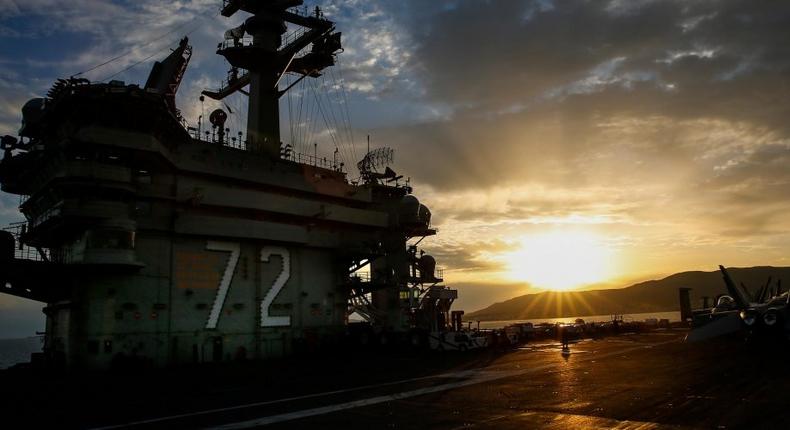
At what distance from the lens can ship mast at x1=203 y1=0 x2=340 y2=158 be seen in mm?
48188

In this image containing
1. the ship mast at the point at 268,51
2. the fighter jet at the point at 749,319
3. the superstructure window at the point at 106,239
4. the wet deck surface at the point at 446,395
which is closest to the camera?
the wet deck surface at the point at 446,395

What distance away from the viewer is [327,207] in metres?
47.5

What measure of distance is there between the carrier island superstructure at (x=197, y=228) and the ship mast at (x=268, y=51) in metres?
0.16

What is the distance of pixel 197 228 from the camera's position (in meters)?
38.5

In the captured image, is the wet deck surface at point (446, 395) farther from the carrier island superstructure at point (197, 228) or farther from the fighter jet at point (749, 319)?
the carrier island superstructure at point (197, 228)

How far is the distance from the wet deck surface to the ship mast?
2357 cm

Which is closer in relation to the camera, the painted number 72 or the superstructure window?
the superstructure window

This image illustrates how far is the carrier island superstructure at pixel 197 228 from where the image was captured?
110ft

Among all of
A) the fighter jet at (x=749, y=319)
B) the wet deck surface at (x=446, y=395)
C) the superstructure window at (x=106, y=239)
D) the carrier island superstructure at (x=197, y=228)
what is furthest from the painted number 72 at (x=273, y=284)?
the fighter jet at (x=749, y=319)

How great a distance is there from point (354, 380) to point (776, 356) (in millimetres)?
23669

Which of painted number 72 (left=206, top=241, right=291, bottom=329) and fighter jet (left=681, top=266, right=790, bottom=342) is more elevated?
painted number 72 (left=206, top=241, right=291, bottom=329)

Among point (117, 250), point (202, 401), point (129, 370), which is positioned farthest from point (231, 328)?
point (202, 401)

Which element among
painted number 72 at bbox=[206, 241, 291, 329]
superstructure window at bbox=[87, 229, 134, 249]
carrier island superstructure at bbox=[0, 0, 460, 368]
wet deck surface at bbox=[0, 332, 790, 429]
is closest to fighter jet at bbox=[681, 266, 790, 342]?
wet deck surface at bbox=[0, 332, 790, 429]

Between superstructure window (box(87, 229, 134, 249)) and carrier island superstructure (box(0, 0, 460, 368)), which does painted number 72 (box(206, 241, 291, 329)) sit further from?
superstructure window (box(87, 229, 134, 249))
